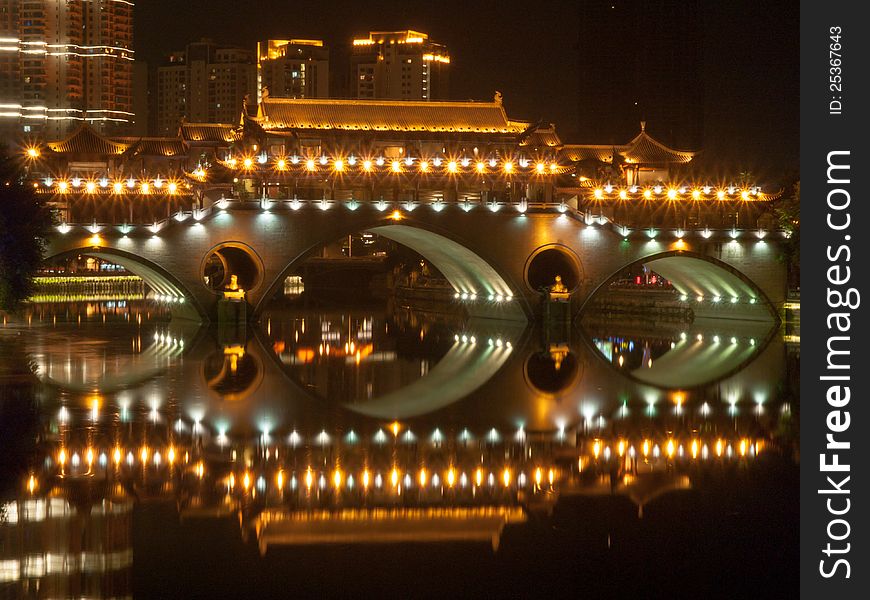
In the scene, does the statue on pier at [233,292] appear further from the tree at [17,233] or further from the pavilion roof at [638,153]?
the pavilion roof at [638,153]

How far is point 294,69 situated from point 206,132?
50589 mm

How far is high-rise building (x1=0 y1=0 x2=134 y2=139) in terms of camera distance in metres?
95.9

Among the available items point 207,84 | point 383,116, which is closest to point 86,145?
point 383,116

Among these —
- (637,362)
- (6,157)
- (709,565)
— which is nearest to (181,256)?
(6,157)

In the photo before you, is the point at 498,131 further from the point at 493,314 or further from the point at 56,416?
the point at 56,416

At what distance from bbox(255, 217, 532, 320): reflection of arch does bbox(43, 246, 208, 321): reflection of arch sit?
2238mm

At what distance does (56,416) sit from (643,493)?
33.7 feet

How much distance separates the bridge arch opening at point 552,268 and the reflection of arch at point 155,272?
1199 cm

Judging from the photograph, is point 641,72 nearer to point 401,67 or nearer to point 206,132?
point 401,67

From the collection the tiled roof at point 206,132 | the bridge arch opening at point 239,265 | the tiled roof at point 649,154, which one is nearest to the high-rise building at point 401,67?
the tiled roof at point 206,132

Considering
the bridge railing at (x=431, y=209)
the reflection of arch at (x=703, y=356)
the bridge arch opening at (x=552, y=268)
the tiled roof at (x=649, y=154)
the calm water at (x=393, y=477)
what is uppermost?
the tiled roof at (x=649, y=154)

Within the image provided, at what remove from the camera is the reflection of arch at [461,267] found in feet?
139

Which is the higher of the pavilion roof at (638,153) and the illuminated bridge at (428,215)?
the pavilion roof at (638,153)

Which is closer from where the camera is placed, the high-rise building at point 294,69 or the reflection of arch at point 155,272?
the reflection of arch at point 155,272
